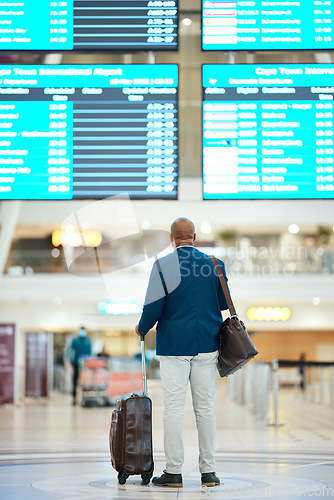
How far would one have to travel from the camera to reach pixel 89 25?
21.4 feet

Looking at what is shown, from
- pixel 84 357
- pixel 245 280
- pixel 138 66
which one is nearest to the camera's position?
pixel 138 66

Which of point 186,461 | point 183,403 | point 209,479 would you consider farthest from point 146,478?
point 186,461

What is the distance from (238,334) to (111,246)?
80.1ft

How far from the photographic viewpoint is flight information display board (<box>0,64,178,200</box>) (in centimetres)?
643

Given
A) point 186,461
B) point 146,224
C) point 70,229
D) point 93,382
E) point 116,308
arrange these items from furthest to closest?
point 70,229 → point 146,224 → point 116,308 → point 93,382 → point 186,461

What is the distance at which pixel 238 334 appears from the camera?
469 cm

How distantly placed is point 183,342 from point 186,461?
1.75 meters

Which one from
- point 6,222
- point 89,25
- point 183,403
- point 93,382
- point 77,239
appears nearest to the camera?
point 183,403

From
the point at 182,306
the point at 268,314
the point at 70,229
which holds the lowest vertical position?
the point at 268,314

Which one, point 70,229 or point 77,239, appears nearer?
point 70,229

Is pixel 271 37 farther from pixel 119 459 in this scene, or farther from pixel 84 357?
pixel 84 357

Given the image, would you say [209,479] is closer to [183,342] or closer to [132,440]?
[132,440]

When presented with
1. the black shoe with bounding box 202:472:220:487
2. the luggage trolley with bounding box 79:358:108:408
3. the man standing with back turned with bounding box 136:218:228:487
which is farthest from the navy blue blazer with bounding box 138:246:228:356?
the luggage trolley with bounding box 79:358:108:408

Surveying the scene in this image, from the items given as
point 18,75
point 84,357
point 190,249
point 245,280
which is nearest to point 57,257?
point 245,280
